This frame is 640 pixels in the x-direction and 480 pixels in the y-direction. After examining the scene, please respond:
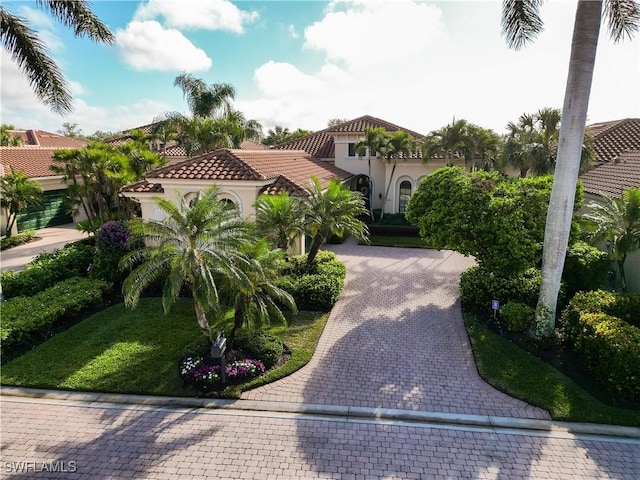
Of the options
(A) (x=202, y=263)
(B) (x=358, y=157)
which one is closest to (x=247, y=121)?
(B) (x=358, y=157)

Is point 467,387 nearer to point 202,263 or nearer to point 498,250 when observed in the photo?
point 498,250

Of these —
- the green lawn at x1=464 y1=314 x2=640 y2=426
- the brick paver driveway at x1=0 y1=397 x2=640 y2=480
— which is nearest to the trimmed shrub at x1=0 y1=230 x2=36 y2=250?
the brick paver driveway at x1=0 y1=397 x2=640 y2=480

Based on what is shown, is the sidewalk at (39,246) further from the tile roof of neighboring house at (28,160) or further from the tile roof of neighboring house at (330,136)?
the tile roof of neighboring house at (330,136)

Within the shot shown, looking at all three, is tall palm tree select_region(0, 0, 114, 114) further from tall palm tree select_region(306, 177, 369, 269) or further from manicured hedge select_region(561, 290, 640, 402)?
manicured hedge select_region(561, 290, 640, 402)

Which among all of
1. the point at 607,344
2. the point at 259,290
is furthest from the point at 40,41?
the point at 607,344

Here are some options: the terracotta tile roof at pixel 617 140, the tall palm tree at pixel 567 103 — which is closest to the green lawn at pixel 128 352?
the tall palm tree at pixel 567 103

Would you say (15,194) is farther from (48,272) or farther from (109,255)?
(109,255)

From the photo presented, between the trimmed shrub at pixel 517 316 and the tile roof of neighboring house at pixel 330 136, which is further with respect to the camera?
the tile roof of neighboring house at pixel 330 136
